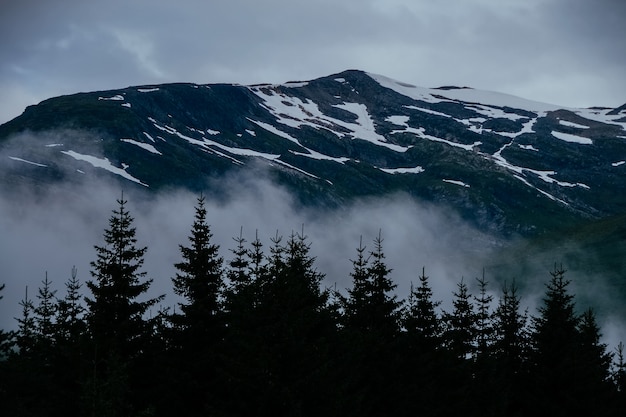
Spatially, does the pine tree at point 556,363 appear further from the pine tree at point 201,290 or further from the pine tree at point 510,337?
the pine tree at point 201,290

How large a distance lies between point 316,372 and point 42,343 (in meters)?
17.8

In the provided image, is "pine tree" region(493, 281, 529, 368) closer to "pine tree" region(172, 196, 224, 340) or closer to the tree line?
the tree line

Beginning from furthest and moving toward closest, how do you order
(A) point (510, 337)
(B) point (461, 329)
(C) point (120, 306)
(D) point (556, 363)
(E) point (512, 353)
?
(A) point (510, 337) < (E) point (512, 353) < (B) point (461, 329) < (D) point (556, 363) < (C) point (120, 306)

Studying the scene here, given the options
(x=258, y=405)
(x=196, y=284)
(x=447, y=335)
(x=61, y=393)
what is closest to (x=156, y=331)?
(x=196, y=284)

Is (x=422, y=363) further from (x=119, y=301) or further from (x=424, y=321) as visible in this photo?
(x=119, y=301)

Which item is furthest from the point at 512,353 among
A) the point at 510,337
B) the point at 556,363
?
the point at 556,363

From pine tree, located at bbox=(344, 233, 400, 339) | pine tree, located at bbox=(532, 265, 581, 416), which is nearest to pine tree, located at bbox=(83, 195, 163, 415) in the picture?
pine tree, located at bbox=(344, 233, 400, 339)

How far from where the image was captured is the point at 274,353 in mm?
21828

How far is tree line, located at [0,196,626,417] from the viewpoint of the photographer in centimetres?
2189

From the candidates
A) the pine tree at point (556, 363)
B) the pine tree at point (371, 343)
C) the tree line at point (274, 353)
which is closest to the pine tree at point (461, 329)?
the tree line at point (274, 353)

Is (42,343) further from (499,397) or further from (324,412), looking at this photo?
(499,397)

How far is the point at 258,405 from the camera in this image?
21.8m

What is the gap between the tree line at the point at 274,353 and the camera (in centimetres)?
2189

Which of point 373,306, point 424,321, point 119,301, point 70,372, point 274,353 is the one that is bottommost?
point 70,372
